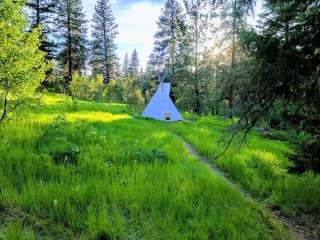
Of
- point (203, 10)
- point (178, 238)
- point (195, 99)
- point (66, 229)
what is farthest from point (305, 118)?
point (195, 99)

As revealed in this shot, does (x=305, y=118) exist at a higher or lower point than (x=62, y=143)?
higher

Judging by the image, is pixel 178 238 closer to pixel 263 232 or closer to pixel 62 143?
pixel 263 232

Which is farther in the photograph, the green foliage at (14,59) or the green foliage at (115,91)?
the green foliage at (115,91)

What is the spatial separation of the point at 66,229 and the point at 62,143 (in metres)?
3.87

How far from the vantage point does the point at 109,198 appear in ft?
16.5

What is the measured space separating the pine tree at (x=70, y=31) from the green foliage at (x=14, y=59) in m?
28.8

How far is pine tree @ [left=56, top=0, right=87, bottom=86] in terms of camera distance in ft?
122

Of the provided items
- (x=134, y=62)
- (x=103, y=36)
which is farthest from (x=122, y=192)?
(x=134, y=62)

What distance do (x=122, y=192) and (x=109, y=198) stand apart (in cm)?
31

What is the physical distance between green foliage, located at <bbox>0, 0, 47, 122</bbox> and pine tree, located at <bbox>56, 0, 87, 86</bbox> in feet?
94.6

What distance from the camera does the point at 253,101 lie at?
447 cm

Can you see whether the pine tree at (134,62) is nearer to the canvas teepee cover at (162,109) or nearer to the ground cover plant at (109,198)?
the canvas teepee cover at (162,109)

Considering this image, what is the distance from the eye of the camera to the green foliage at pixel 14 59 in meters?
7.31

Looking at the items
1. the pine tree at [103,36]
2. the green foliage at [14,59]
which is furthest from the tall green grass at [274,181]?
the pine tree at [103,36]
